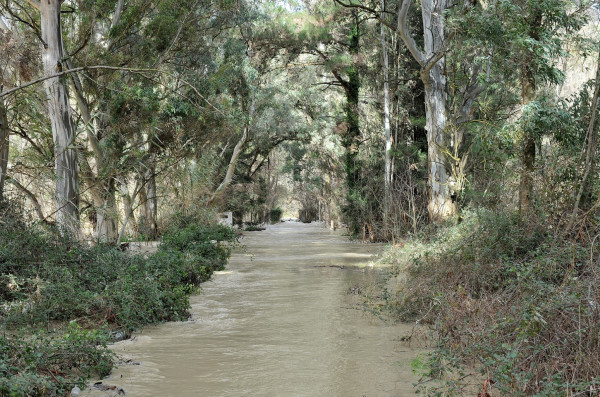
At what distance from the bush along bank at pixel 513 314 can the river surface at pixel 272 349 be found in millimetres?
569

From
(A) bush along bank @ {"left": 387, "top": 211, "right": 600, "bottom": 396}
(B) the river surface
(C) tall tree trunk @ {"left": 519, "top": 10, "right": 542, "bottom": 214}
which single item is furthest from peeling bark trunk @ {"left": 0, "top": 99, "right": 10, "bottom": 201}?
(C) tall tree trunk @ {"left": 519, "top": 10, "right": 542, "bottom": 214}

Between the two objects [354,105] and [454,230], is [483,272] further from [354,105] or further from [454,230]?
[354,105]

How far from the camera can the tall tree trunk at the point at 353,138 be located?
2547 centimetres

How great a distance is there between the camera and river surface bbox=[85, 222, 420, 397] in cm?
564

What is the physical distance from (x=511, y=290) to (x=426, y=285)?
174 centimetres

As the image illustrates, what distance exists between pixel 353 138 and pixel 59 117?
15.7 m

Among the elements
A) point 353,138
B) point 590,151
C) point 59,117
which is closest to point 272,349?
point 590,151

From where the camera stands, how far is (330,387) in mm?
5609

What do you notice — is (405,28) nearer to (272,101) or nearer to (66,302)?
(66,302)

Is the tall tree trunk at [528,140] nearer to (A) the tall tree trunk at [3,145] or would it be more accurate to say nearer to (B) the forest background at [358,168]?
(B) the forest background at [358,168]

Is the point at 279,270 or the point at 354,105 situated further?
the point at 354,105

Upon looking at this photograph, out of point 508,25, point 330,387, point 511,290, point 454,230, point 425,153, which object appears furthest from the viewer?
point 425,153

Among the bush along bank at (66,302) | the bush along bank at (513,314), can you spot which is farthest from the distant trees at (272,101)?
the bush along bank at (66,302)

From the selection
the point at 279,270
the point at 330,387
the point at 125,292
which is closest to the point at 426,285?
the point at 330,387
